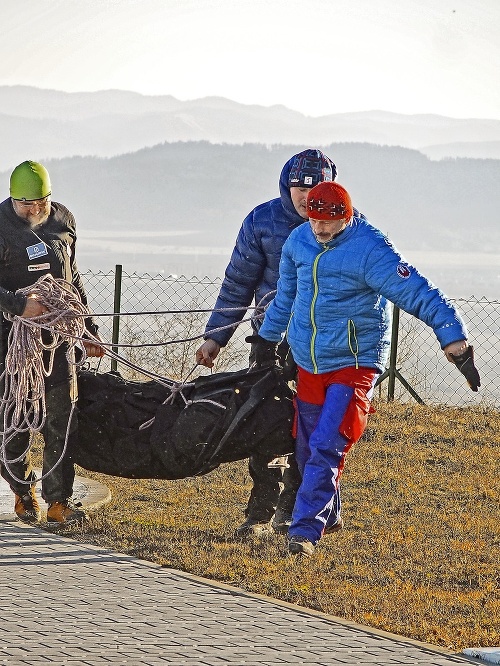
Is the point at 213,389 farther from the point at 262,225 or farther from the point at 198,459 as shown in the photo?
the point at 262,225

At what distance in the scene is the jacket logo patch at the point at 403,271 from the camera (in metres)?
6.00

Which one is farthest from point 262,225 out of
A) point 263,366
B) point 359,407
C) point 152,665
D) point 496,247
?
point 496,247

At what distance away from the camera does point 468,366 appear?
575cm

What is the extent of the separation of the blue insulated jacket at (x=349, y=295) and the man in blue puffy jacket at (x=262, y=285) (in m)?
0.51

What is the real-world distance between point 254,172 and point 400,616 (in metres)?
131

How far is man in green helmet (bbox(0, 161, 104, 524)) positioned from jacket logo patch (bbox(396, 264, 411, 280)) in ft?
6.24

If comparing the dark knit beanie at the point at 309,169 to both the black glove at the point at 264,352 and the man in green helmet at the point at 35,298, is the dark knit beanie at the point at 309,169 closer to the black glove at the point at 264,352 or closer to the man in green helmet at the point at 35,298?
the black glove at the point at 264,352

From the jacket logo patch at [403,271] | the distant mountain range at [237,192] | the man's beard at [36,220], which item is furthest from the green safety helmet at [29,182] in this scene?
the distant mountain range at [237,192]

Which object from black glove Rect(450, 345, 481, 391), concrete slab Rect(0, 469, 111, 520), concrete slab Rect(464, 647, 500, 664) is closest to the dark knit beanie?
black glove Rect(450, 345, 481, 391)

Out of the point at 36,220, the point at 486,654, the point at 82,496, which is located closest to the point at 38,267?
the point at 36,220

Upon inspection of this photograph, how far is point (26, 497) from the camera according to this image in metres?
7.28

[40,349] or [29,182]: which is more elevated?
[29,182]

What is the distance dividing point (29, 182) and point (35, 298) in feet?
1.98

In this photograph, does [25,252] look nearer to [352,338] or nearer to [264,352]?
[264,352]
